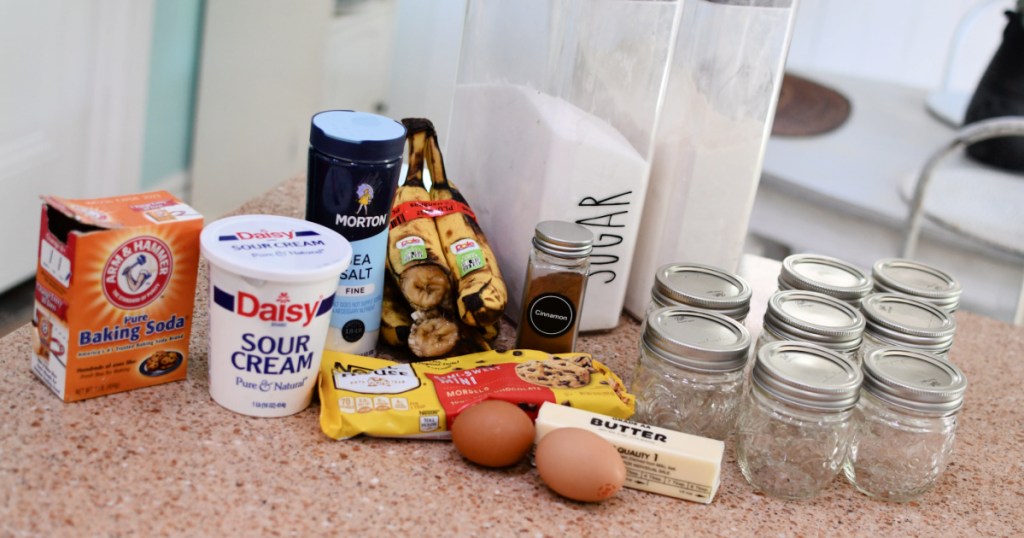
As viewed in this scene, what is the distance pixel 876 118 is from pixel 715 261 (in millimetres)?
1664

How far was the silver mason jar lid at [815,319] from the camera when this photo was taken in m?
0.87

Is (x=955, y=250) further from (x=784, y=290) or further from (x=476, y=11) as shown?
(x=476, y=11)

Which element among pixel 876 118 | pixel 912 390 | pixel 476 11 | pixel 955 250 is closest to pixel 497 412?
pixel 912 390

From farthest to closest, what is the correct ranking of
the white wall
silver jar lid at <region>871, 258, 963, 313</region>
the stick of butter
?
1. the white wall
2. silver jar lid at <region>871, 258, 963, 313</region>
3. the stick of butter

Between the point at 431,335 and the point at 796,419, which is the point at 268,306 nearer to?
the point at 431,335

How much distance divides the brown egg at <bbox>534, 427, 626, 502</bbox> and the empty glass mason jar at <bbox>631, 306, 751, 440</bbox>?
0.12 m

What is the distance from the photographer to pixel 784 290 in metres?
1.02

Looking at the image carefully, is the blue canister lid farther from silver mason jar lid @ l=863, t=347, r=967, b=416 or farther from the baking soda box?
silver mason jar lid @ l=863, t=347, r=967, b=416

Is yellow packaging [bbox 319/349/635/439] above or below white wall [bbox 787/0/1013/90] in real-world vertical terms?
below

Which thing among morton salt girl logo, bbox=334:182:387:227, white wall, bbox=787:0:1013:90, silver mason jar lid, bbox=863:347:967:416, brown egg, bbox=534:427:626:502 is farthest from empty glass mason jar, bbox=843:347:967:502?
white wall, bbox=787:0:1013:90

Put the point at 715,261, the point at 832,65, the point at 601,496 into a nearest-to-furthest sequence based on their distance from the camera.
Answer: the point at 601,496 → the point at 715,261 → the point at 832,65

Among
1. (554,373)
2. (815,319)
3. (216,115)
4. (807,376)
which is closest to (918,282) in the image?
(815,319)

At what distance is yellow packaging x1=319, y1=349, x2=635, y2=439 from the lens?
0.81 m

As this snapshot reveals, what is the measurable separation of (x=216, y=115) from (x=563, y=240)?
84.1 inches
